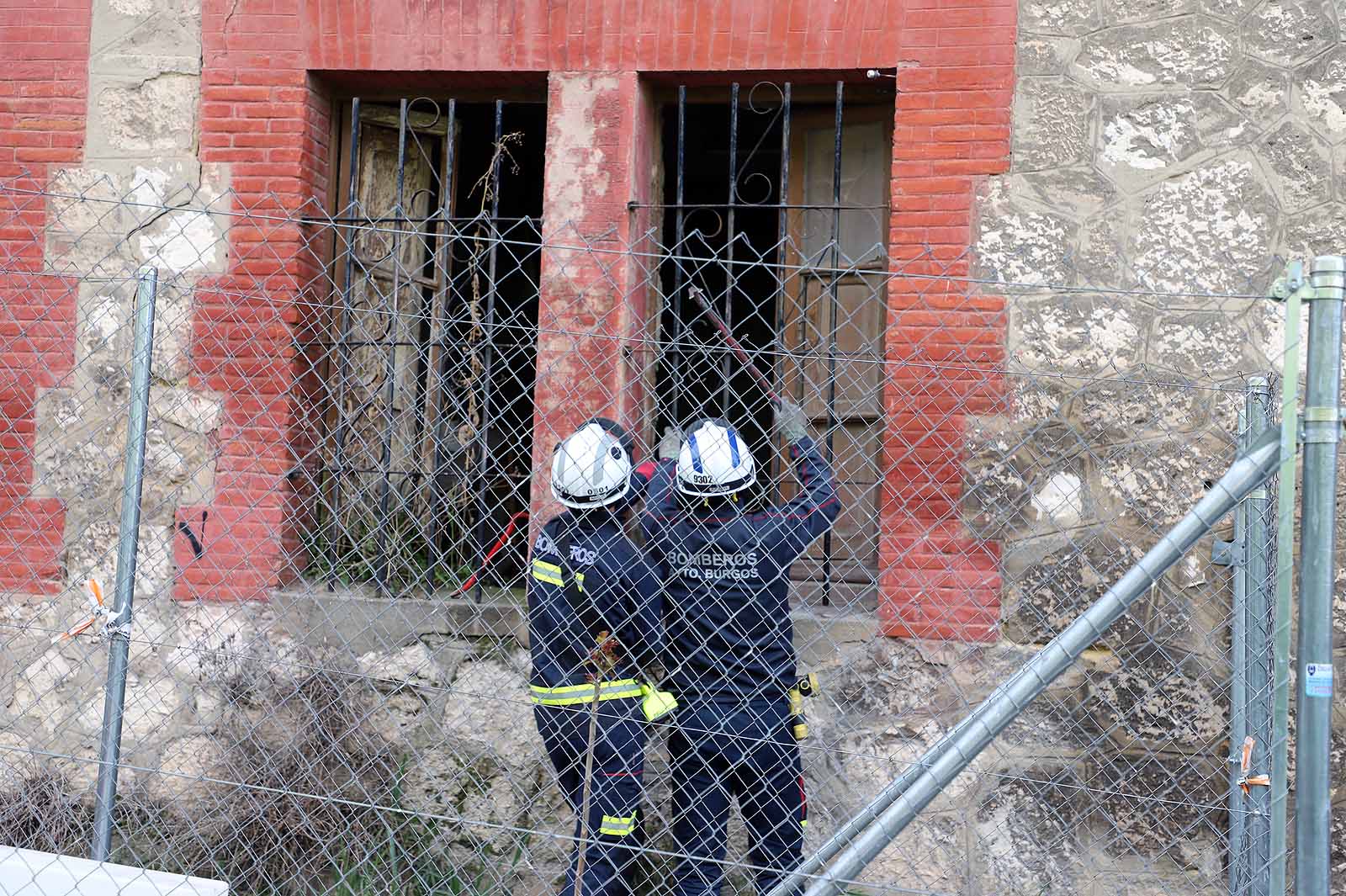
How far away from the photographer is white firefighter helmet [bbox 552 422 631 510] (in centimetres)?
397

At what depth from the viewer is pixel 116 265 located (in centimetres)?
500

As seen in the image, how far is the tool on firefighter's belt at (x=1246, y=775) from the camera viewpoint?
10.7ft

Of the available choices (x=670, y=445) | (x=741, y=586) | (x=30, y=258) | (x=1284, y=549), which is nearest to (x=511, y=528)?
(x=670, y=445)

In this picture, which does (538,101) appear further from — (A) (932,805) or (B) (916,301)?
(A) (932,805)

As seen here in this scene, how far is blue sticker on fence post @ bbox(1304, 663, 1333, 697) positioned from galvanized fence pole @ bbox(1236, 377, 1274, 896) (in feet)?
3.98

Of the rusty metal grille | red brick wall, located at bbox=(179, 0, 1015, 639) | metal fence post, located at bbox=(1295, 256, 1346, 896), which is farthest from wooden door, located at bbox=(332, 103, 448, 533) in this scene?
metal fence post, located at bbox=(1295, 256, 1346, 896)

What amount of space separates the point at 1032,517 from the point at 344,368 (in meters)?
2.97

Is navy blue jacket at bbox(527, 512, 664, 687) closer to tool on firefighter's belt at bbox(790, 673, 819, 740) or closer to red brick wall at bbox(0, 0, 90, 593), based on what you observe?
tool on firefighter's belt at bbox(790, 673, 819, 740)

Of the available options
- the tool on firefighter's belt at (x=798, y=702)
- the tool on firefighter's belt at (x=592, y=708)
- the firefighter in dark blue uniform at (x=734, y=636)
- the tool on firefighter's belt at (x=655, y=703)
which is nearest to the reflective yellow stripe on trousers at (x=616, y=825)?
the tool on firefighter's belt at (x=592, y=708)

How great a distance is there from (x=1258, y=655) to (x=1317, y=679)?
1.35 m

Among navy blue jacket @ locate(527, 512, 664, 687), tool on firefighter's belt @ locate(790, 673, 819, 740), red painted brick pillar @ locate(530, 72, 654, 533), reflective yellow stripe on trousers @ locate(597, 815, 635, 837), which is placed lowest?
reflective yellow stripe on trousers @ locate(597, 815, 635, 837)

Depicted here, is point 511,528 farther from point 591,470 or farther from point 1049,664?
point 1049,664

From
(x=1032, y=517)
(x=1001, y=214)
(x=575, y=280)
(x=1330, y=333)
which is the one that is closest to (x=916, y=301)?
(x=1001, y=214)

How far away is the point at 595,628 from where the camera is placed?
403cm
